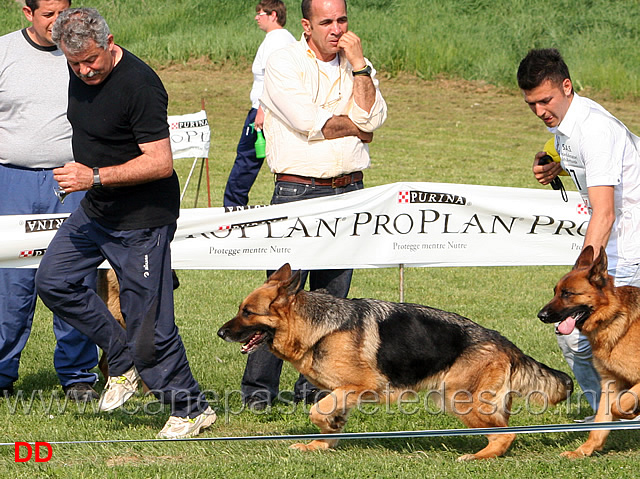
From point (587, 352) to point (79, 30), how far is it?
3322 mm

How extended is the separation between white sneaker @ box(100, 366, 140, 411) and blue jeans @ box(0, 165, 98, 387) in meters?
0.90

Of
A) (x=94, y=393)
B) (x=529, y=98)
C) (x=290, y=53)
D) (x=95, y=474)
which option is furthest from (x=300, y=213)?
(x=95, y=474)

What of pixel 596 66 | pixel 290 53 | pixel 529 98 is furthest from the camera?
pixel 596 66

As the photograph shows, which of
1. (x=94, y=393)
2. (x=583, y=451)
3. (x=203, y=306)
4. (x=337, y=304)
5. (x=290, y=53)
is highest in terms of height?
(x=290, y=53)

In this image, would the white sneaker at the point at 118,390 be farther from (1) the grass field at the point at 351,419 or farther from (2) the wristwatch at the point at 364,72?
(2) the wristwatch at the point at 364,72

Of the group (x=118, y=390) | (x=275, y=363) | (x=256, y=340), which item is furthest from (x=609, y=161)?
(x=118, y=390)

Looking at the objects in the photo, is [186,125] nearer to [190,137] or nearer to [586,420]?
[190,137]

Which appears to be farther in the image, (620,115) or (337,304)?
(620,115)

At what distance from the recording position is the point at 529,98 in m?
4.87

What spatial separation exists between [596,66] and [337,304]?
20190 millimetres

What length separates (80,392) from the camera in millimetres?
6062

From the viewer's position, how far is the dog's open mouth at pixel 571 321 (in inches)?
194

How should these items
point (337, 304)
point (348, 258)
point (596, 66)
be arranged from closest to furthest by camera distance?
point (337, 304)
point (348, 258)
point (596, 66)

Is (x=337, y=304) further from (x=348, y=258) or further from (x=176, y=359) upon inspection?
(x=348, y=258)
